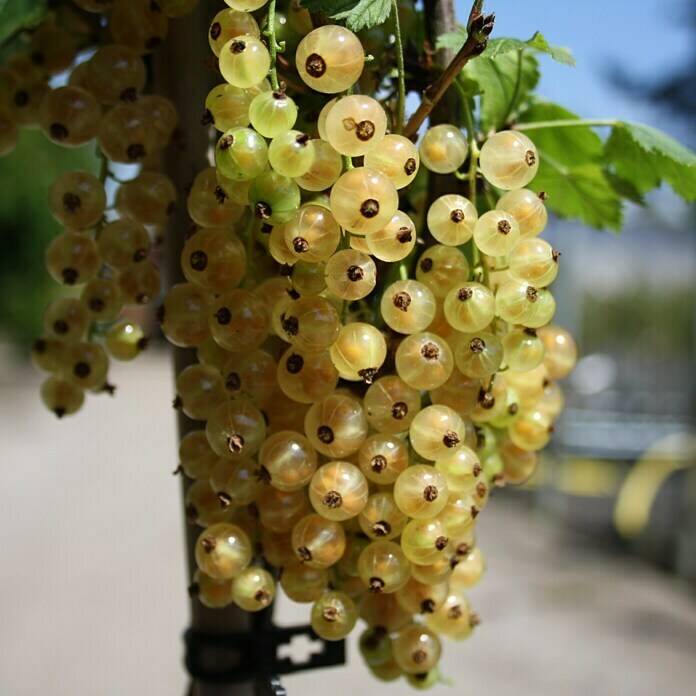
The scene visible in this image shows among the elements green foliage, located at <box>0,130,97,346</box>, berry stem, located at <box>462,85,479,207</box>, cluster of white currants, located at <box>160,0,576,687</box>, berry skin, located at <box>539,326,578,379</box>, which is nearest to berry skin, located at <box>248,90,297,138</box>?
cluster of white currants, located at <box>160,0,576,687</box>

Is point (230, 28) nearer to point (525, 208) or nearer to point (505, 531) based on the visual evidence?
point (525, 208)

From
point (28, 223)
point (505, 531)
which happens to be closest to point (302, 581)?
point (505, 531)

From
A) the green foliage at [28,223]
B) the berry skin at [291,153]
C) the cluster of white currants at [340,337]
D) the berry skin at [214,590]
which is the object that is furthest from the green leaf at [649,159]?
the green foliage at [28,223]

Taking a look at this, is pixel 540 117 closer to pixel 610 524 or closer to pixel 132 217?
pixel 132 217

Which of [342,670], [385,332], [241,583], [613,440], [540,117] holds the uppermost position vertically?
[540,117]

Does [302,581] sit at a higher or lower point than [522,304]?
lower

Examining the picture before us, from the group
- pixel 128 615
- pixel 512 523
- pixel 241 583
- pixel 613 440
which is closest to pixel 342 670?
pixel 128 615
